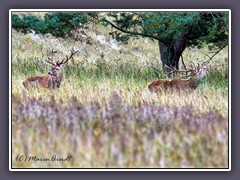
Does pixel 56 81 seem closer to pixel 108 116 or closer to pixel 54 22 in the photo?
pixel 54 22

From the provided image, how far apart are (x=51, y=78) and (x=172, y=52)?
54.1 inches

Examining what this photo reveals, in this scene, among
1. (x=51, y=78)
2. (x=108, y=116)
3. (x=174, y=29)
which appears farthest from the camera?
(x=174, y=29)

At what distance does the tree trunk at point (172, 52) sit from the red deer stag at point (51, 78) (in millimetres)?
1037

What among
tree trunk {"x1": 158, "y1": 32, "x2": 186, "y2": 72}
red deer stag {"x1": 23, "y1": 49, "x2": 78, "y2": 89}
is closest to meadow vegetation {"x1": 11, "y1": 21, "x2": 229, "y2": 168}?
red deer stag {"x1": 23, "y1": 49, "x2": 78, "y2": 89}

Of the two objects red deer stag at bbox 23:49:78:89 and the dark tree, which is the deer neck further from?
the dark tree

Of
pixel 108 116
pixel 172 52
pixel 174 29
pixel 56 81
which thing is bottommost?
pixel 108 116

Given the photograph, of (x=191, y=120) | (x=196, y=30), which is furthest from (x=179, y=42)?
(x=191, y=120)

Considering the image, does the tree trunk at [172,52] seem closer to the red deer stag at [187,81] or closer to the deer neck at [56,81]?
the red deer stag at [187,81]

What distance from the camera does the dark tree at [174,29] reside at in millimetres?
9555

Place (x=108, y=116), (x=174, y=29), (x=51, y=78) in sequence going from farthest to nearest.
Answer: (x=174, y=29) → (x=51, y=78) → (x=108, y=116)

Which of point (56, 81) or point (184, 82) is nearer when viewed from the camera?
point (56, 81)

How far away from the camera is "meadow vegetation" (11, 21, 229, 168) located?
8.46 metres

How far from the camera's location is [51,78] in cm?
952

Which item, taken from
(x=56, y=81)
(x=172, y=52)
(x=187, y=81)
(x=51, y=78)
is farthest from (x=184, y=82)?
(x=51, y=78)
